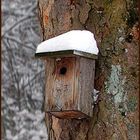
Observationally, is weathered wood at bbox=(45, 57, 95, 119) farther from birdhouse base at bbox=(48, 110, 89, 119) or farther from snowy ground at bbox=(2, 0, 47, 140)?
snowy ground at bbox=(2, 0, 47, 140)

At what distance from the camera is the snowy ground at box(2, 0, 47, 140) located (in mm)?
6359

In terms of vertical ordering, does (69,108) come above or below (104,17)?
below

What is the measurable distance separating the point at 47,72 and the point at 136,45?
39cm

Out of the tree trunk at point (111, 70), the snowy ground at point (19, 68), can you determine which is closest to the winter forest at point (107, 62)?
the tree trunk at point (111, 70)

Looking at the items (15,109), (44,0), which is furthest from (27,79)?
(44,0)

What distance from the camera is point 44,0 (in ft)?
7.93

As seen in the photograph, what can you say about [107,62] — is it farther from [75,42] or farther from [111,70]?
[75,42]

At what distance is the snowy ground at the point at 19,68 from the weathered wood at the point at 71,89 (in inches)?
163

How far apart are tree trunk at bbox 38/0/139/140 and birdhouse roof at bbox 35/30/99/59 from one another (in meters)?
0.03

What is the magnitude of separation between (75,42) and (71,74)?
128 mm

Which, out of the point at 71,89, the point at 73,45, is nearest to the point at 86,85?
the point at 71,89

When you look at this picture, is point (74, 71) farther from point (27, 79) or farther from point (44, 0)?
point (27, 79)


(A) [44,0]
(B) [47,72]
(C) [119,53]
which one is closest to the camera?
(C) [119,53]

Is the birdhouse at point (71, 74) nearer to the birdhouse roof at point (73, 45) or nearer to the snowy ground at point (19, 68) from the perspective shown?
the birdhouse roof at point (73, 45)
